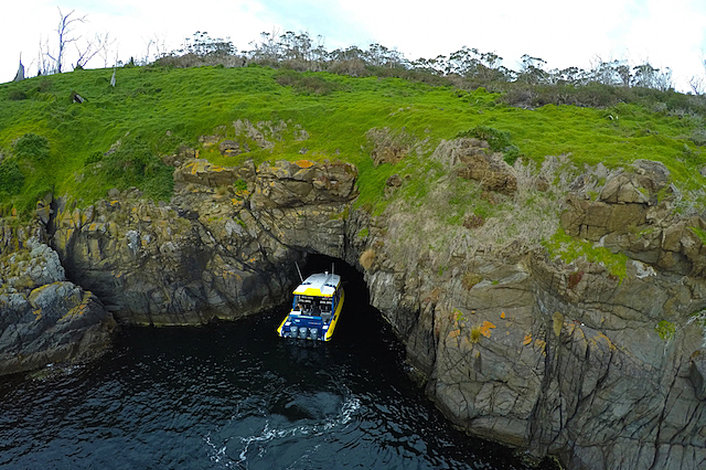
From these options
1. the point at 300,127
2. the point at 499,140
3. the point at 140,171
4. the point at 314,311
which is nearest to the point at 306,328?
the point at 314,311

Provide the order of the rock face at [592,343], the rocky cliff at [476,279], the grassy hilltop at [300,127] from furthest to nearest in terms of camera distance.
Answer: the grassy hilltop at [300,127], the rocky cliff at [476,279], the rock face at [592,343]

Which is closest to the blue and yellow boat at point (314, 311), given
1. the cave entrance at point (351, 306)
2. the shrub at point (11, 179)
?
the cave entrance at point (351, 306)

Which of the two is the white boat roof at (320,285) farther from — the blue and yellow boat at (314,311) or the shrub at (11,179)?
the shrub at (11,179)

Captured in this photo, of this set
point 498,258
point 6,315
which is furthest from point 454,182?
point 6,315

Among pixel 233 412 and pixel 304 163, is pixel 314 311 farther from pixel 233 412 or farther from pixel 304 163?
pixel 304 163

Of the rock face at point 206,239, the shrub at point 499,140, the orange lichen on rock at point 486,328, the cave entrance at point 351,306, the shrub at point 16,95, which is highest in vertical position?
the shrub at point 16,95

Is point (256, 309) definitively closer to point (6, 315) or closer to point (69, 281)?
point (69, 281)
